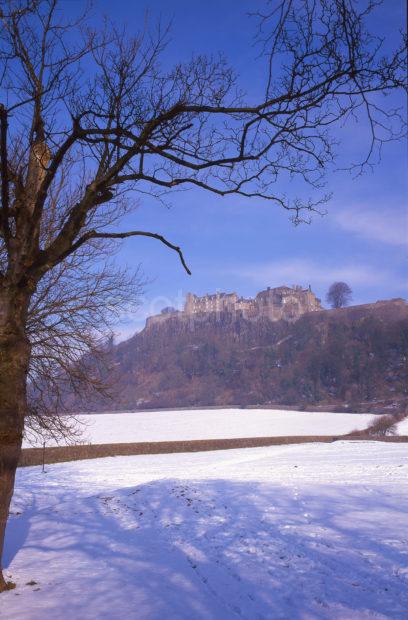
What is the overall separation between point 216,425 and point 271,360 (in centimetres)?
7995

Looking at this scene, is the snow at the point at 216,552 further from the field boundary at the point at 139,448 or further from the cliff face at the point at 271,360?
the cliff face at the point at 271,360

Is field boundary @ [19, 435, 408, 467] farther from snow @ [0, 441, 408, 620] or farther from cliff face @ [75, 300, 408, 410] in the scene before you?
cliff face @ [75, 300, 408, 410]

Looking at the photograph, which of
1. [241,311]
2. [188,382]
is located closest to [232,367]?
[188,382]

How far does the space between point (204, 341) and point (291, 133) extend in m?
175

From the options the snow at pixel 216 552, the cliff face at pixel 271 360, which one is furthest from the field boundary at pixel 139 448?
the cliff face at pixel 271 360

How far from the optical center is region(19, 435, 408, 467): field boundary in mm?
33781

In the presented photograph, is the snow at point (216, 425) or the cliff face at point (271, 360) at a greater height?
the cliff face at point (271, 360)

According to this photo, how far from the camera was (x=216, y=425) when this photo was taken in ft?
240

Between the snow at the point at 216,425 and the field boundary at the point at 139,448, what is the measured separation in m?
14.8

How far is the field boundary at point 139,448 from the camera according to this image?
3378cm

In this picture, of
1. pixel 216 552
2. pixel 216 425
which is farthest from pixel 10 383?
pixel 216 425

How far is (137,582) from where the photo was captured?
24.1ft

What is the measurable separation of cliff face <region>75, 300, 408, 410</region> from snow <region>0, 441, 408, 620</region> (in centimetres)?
8812

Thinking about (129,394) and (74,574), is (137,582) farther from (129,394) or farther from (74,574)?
(129,394)
